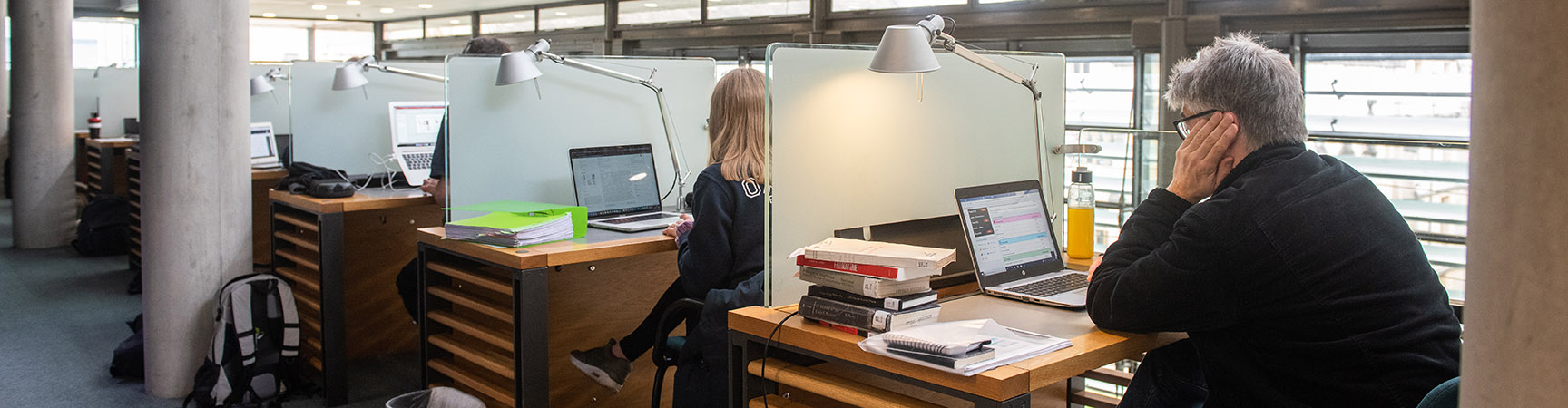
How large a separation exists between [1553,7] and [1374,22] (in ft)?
12.0

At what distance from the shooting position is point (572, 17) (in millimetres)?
9148

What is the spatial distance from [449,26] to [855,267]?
1009 cm

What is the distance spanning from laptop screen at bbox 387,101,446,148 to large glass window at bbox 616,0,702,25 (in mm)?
3332

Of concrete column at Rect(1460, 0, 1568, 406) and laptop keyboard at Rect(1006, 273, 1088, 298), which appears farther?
laptop keyboard at Rect(1006, 273, 1088, 298)

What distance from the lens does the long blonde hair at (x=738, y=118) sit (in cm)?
280

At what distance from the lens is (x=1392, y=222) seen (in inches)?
68.4

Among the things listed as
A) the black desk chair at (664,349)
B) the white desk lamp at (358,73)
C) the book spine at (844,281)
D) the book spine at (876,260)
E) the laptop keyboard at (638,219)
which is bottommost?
the black desk chair at (664,349)

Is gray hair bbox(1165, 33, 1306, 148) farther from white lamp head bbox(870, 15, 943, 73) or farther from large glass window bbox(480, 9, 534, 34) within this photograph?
large glass window bbox(480, 9, 534, 34)

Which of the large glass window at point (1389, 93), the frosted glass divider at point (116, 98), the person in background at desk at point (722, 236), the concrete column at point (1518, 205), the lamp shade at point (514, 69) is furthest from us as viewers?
the frosted glass divider at point (116, 98)

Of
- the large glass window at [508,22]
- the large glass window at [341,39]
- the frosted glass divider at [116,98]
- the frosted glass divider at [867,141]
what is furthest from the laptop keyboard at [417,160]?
the large glass window at [341,39]

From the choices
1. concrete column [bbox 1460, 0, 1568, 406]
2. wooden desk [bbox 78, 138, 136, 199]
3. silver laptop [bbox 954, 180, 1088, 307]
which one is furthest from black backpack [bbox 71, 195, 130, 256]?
concrete column [bbox 1460, 0, 1568, 406]

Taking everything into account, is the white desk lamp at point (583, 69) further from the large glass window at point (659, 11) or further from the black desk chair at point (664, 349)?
the large glass window at point (659, 11)

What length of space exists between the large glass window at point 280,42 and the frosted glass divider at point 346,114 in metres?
9.84

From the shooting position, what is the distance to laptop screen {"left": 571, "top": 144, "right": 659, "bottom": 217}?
11.5ft
